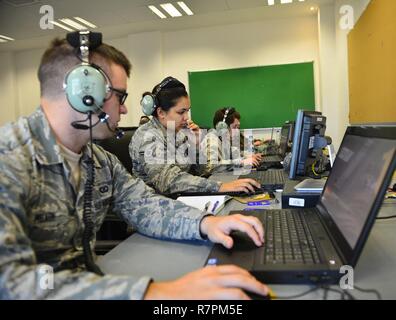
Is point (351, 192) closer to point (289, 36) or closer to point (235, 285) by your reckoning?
point (235, 285)

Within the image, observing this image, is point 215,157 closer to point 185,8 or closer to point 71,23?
point 185,8

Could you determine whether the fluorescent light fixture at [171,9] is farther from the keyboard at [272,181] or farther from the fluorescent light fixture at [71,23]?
the keyboard at [272,181]

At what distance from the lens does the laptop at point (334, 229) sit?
574 millimetres

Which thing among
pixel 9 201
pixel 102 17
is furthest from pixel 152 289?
pixel 102 17

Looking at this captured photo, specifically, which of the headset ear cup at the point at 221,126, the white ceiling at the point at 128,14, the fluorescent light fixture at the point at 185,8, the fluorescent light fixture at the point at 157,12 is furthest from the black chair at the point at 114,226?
the fluorescent light fixture at the point at 157,12

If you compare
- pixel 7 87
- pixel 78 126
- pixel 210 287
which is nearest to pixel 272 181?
pixel 78 126

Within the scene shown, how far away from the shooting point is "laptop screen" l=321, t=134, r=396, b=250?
22.8 inches

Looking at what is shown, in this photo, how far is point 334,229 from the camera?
74 cm

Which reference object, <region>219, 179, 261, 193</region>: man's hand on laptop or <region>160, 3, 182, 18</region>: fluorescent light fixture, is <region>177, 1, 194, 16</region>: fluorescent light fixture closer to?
<region>160, 3, 182, 18</region>: fluorescent light fixture

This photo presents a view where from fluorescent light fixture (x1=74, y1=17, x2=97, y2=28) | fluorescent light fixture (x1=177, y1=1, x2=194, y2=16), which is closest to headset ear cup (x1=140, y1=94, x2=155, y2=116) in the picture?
fluorescent light fixture (x1=177, y1=1, x2=194, y2=16)

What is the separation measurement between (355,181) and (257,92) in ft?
15.1

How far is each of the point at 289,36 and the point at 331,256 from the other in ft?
16.1

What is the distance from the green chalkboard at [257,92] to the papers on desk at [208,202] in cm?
401

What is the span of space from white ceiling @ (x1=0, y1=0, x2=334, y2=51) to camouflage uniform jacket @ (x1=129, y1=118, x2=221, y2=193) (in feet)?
7.63
